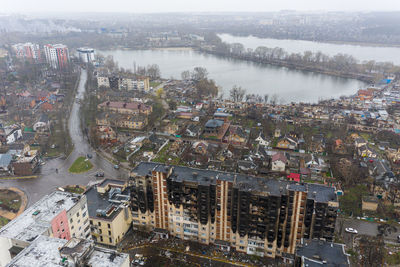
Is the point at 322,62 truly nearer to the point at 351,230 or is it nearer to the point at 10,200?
the point at 351,230

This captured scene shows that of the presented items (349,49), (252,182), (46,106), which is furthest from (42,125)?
(349,49)

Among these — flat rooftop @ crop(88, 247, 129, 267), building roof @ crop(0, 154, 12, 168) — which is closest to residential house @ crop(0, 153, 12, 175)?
building roof @ crop(0, 154, 12, 168)

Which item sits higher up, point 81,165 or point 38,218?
point 38,218

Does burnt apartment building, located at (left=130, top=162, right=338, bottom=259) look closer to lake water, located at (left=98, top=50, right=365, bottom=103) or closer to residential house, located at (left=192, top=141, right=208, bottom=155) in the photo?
residential house, located at (left=192, top=141, right=208, bottom=155)

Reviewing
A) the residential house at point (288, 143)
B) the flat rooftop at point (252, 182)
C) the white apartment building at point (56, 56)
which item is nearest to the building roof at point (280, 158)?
the residential house at point (288, 143)

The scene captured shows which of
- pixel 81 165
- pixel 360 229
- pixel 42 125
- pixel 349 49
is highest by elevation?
pixel 349 49

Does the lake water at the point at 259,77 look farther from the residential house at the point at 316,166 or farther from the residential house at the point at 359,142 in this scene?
the residential house at the point at 316,166
